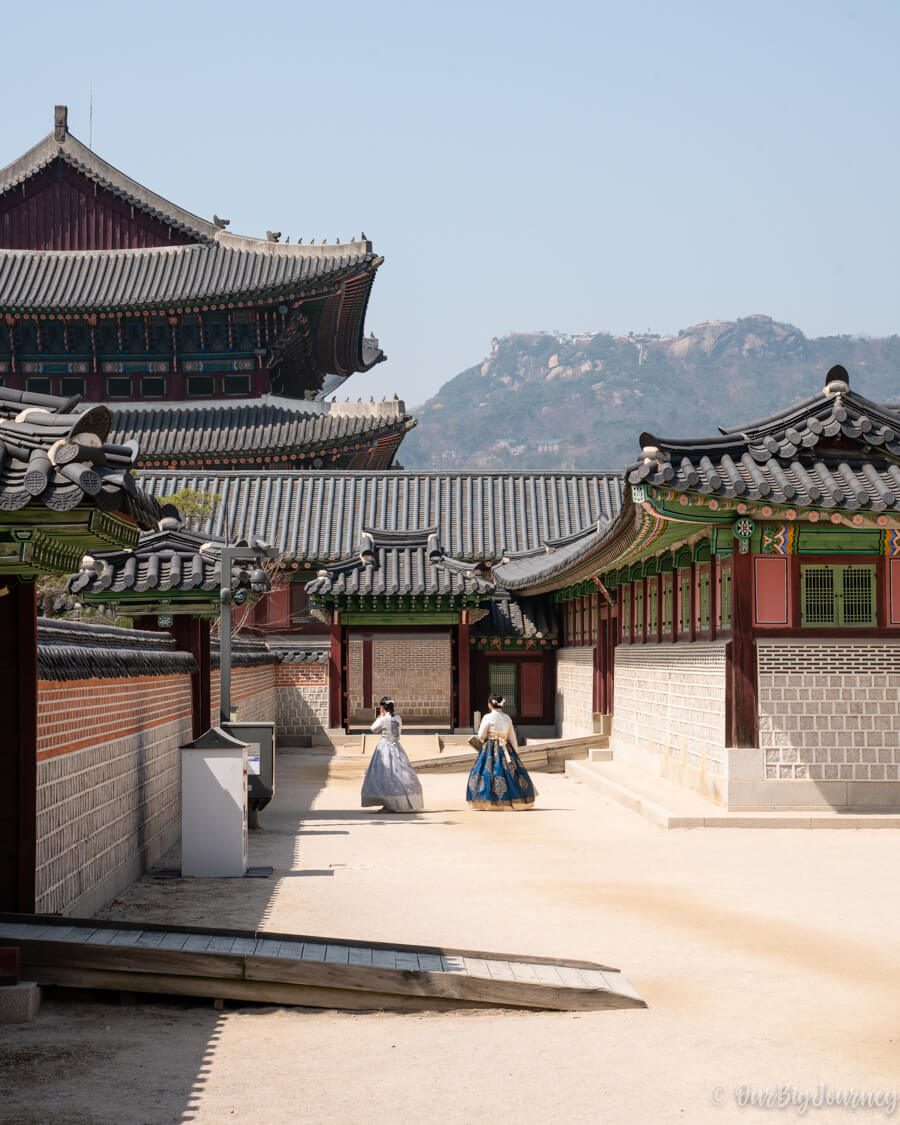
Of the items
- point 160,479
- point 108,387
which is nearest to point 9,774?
point 160,479

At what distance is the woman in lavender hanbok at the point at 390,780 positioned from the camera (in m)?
17.5

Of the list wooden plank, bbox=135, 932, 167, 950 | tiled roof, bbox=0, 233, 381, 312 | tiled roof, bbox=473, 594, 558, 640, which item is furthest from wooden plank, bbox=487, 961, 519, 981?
tiled roof, bbox=0, 233, 381, 312

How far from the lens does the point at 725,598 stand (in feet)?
55.0

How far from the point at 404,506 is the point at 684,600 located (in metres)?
17.9

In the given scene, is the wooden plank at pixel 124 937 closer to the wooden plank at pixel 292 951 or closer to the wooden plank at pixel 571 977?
the wooden plank at pixel 292 951

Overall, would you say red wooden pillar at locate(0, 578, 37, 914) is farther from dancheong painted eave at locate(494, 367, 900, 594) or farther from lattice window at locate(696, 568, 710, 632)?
lattice window at locate(696, 568, 710, 632)

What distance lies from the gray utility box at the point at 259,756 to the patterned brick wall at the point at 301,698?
1460 centimetres

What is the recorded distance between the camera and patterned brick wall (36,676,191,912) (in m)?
8.38

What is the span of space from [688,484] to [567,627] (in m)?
17.3

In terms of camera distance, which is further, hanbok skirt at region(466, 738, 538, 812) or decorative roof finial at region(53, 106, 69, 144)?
decorative roof finial at region(53, 106, 69, 144)

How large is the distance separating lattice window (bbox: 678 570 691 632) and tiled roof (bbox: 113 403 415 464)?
19.0 meters

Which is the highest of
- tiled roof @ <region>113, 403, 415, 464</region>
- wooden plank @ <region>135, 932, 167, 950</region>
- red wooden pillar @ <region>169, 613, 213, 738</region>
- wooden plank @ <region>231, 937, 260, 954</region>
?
tiled roof @ <region>113, 403, 415, 464</region>

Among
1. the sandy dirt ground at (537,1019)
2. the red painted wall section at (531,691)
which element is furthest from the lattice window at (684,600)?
the red painted wall section at (531,691)

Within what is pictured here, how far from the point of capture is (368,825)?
16250 mm
